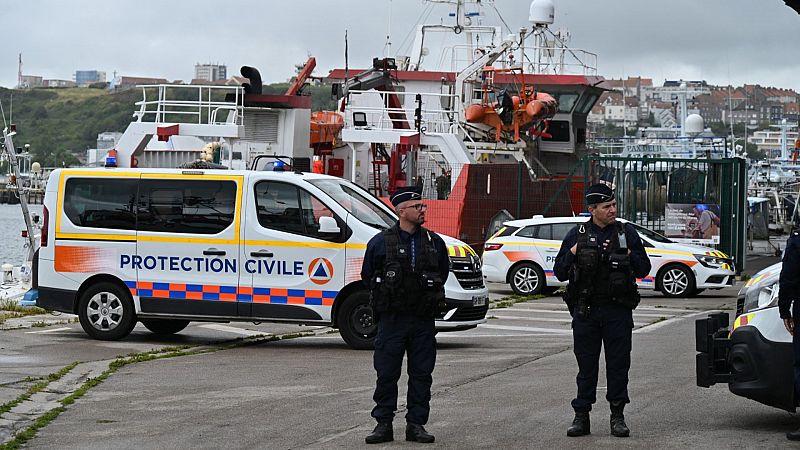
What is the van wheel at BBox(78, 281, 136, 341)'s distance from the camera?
51.9 feet

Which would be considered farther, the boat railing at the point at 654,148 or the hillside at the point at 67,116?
the hillside at the point at 67,116

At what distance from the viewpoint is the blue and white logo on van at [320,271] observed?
15.1 meters

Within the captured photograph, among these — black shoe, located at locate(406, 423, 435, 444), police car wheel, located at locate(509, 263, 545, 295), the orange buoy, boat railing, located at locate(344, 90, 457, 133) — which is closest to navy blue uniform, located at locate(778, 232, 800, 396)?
black shoe, located at locate(406, 423, 435, 444)

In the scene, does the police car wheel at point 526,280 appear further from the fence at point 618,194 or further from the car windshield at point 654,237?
the fence at point 618,194

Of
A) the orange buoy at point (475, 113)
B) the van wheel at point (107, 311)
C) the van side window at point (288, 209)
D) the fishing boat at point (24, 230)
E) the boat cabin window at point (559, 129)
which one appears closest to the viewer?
the van side window at point (288, 209)

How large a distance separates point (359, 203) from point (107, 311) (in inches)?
131

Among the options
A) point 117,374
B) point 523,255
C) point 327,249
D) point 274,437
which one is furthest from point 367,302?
point 523,255

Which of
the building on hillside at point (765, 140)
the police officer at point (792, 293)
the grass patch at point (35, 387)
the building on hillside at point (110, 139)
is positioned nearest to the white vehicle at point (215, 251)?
the grass patch at point (35, 387)

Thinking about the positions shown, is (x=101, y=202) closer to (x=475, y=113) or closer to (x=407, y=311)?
(x=407, y=311)

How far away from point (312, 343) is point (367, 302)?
→ 1.36m

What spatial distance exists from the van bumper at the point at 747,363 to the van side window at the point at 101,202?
831 cm

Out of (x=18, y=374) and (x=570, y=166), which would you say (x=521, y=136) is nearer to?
(x=570, y=166)

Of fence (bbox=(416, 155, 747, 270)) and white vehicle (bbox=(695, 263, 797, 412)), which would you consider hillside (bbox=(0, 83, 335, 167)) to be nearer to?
fence (bbox=(416, 155, 747, 270))

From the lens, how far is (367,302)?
15070 mm
